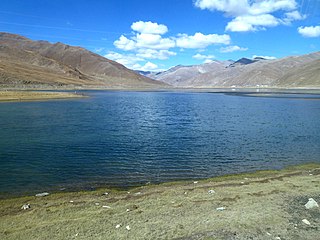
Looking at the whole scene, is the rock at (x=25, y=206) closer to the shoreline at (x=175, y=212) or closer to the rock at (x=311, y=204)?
the shoreline at (x=175, y=212)

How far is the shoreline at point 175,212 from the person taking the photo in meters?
12.5

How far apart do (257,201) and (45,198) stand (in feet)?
38.7

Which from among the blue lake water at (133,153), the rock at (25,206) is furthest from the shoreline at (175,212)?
the blue lake water at (133,153)

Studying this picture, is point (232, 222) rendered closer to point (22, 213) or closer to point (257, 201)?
point (257, 201)

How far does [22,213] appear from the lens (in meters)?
14.8

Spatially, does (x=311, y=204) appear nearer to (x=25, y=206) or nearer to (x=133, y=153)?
(x=25, y=206)

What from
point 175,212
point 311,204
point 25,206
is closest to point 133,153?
point 25,206

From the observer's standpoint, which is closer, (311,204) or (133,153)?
(311,204)

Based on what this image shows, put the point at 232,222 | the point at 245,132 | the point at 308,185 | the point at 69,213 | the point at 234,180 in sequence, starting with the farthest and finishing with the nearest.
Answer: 1. the point at 245,132
2. the point at 234,180
3. the point at 308,185
4. the point at 69,213
5. the point at 232,222

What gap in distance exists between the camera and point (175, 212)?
1465cm

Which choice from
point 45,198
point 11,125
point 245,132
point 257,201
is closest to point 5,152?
point 45,198

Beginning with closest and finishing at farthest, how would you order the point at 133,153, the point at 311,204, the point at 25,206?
the point at 311,204 < the point at 25,206 < the point at 133,153

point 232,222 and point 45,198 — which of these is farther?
point 45,198

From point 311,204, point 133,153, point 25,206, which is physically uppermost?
point 311,204
